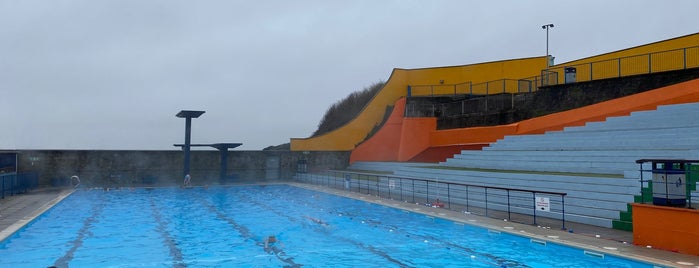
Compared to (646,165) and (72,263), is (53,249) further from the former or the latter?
(646,165)

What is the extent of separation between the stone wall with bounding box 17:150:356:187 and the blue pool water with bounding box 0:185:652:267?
976cm

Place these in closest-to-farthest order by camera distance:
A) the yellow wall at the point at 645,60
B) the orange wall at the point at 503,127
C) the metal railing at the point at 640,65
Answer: the orange wall at the point at 503,127
the metal railing at the point at 640,65
the yellow wall at the point at 645,60

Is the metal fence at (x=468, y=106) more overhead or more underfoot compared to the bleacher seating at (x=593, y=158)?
more overhead

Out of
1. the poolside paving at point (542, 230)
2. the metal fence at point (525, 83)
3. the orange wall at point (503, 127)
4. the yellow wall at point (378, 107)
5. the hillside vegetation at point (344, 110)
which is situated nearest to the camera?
the poolside paving at point (542, 230)

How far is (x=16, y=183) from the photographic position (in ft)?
70.2

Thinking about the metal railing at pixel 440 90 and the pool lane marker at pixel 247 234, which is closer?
the pool lane marker at pixel 247 234

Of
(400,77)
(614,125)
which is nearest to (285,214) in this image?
(614,125)

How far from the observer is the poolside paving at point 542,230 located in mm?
8438

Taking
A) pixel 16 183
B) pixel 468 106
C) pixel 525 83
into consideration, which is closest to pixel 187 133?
pixel 16 183

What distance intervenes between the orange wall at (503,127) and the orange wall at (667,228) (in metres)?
9.38

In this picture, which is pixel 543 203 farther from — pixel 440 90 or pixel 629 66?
pixel 440 90

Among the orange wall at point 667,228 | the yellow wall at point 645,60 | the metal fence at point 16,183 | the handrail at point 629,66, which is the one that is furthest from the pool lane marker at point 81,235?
the yellow wall at point 645,60

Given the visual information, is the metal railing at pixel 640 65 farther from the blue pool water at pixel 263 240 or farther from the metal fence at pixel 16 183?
the metal fence at pixel 16 183

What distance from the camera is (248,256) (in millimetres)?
9961
